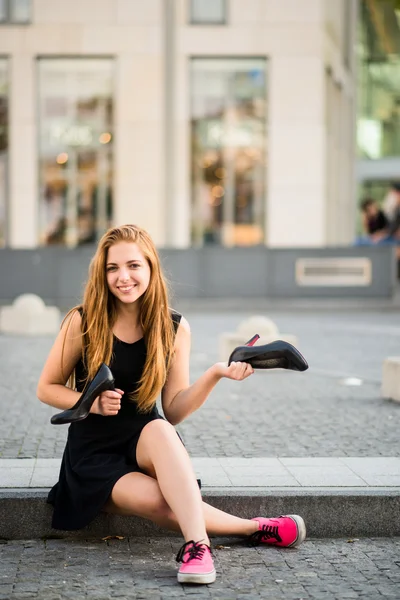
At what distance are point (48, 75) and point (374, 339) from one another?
42.6 ft

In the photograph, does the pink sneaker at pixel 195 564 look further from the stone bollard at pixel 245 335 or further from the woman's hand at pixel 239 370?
the stone bollard at pixel 245 335

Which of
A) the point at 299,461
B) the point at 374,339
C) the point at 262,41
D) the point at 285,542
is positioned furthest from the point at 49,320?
the point at 262,41

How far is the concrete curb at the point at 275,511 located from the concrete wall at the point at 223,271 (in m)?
15.7

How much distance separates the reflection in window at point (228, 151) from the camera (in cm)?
2433

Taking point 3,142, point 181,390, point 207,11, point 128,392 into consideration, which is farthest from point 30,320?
point 207,11

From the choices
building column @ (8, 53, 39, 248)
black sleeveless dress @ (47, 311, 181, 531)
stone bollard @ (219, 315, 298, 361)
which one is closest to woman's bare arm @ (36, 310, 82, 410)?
black sleeveless dress @ (47, 311, 181, 531)

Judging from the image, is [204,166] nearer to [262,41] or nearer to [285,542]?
[262,41]

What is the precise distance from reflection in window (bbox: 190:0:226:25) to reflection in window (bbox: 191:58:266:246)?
34.2 inches

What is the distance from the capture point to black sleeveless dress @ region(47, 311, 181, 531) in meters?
4.70

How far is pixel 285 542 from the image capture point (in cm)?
477

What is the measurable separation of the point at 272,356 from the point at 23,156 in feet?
67.4

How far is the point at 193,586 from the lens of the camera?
4.25 meters

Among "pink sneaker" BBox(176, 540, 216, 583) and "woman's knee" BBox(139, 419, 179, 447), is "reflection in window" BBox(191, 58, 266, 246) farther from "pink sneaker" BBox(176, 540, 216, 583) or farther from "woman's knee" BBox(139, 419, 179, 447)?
"pink sneaker" BBox(176, 540, 216, 583)

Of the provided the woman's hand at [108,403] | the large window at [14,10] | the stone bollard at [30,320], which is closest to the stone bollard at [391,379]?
the woman's hand at [108,403]
